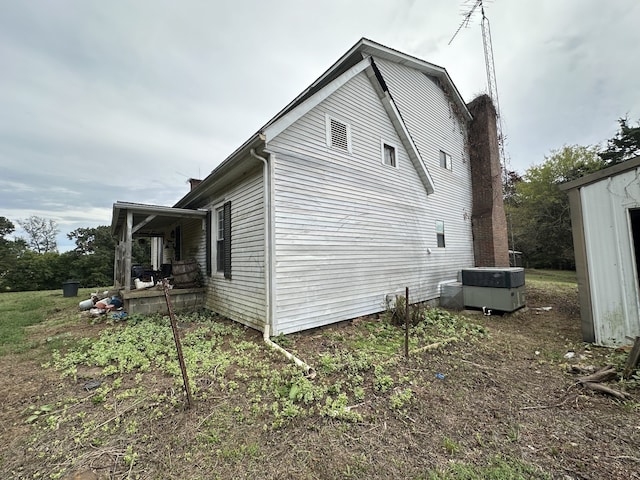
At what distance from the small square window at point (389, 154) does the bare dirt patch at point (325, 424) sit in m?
5.51

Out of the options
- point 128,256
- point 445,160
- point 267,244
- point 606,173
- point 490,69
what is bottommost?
point 128,256

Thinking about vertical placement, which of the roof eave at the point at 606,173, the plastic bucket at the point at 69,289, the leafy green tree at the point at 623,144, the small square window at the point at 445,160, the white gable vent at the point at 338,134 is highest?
the leafy green tree at the point at 623,144

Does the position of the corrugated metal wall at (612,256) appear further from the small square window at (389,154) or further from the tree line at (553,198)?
the tree line at (553,198)

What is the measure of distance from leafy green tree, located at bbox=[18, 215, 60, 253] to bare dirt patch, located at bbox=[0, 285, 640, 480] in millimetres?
45374

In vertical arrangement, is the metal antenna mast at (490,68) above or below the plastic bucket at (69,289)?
above

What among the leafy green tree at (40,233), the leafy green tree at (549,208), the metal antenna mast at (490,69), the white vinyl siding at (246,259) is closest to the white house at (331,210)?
the white vinyl siding at (246,259)

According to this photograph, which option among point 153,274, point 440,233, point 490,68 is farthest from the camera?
point 490,68

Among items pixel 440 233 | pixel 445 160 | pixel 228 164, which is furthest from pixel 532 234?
pixel 228 164

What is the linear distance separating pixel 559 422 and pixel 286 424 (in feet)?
8.94

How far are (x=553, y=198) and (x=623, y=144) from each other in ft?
17.8

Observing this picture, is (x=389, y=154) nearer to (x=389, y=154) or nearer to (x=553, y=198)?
(x=389, y=154)

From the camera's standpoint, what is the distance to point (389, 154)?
793cm

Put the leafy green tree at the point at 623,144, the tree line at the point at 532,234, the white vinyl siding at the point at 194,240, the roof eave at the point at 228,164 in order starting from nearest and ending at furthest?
the roof eave at the point at 228,164 < the white vinyl siding at the point at 194,240 < the tree line at the point at 532,234 < the leafy green tree at the point at 623,144

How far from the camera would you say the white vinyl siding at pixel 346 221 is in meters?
5.36
